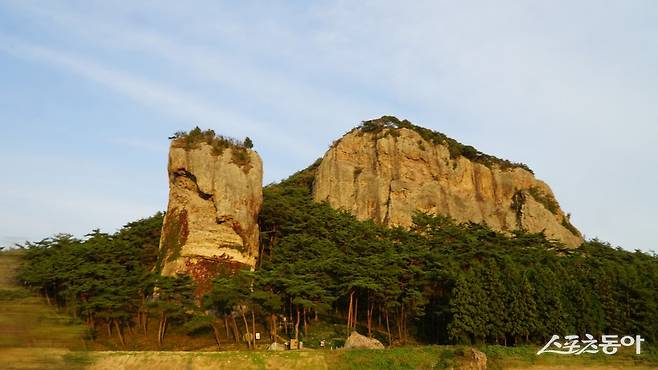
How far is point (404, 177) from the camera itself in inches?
2032

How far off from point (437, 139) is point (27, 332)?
53.4 m

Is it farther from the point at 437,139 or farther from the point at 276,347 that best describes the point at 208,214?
the point at 437,139

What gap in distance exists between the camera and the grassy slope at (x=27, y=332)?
4406 mm

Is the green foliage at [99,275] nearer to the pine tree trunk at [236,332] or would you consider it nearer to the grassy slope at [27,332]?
the pine tree trunk at [236,332]

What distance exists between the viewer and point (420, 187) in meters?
51.2

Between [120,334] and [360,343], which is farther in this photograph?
[120,334]

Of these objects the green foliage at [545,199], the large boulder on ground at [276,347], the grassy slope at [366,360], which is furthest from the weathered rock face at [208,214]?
the green foliage at [545,199]

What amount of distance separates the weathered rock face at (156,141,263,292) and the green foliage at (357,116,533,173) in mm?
23026

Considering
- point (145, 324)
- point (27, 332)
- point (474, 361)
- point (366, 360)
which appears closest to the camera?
point (27, 332)

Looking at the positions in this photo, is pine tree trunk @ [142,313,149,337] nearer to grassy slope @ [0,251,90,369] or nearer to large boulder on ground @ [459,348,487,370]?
large boulder on ground @ [459,348,487,370]

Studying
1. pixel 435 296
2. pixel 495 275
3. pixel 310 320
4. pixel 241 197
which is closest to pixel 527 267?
pixel 495 275

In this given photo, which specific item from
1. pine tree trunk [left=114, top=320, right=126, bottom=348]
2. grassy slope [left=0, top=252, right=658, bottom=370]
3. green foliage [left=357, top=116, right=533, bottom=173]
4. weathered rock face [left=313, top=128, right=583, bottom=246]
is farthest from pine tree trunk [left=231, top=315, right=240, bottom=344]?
green foliage [left=357, top=116, right=533, bottom=173]

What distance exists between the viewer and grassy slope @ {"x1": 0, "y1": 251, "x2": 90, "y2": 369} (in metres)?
4.41

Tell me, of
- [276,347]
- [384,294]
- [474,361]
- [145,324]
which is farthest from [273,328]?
[474,361]
